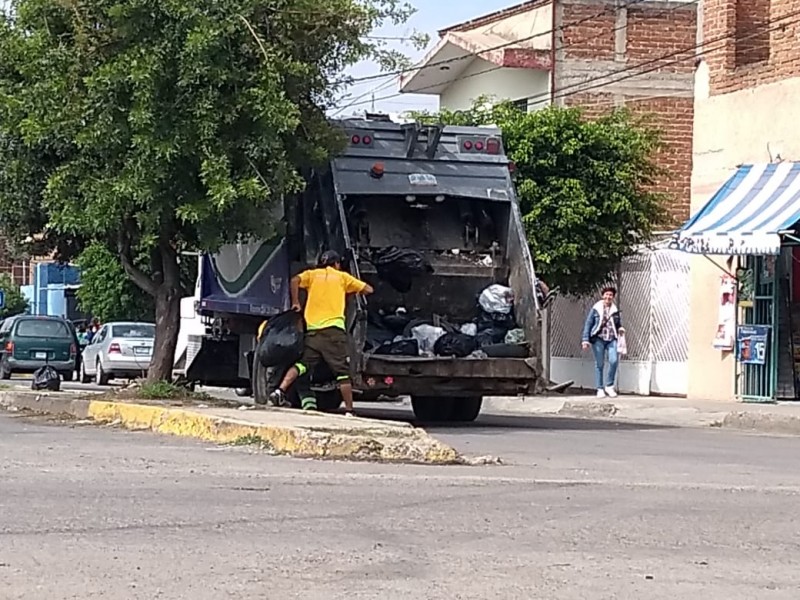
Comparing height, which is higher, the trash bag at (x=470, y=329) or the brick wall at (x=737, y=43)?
the brick wall at (x=737, y=43)

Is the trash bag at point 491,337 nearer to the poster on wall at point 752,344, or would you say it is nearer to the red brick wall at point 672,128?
the poster on wall at point 752,344

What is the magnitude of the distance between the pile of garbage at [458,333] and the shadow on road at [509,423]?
2.85 feet

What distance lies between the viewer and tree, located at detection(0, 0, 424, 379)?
576 inches

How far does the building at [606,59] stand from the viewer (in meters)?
30.0

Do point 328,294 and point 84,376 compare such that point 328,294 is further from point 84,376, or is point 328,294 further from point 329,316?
point 84,376

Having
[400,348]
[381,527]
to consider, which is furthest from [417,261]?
[381,527]

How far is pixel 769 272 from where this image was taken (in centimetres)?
2117

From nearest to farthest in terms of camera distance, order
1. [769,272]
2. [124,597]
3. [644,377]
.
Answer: [124,597]
[769,272]
[644,377]

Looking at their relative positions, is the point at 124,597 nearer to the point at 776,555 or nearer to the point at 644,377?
the point at 776,555

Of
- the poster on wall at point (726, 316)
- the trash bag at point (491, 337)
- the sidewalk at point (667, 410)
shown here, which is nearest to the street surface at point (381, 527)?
the trash bag at point (491, 337)

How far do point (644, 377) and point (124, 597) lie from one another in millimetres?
19089

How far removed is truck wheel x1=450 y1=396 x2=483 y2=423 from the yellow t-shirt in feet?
9.84

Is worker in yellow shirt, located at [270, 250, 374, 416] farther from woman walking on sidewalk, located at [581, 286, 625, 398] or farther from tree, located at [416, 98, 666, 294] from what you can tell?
tree, located at [416, 98, 666, 294]

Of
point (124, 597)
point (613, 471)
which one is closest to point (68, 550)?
point (124, 597)
